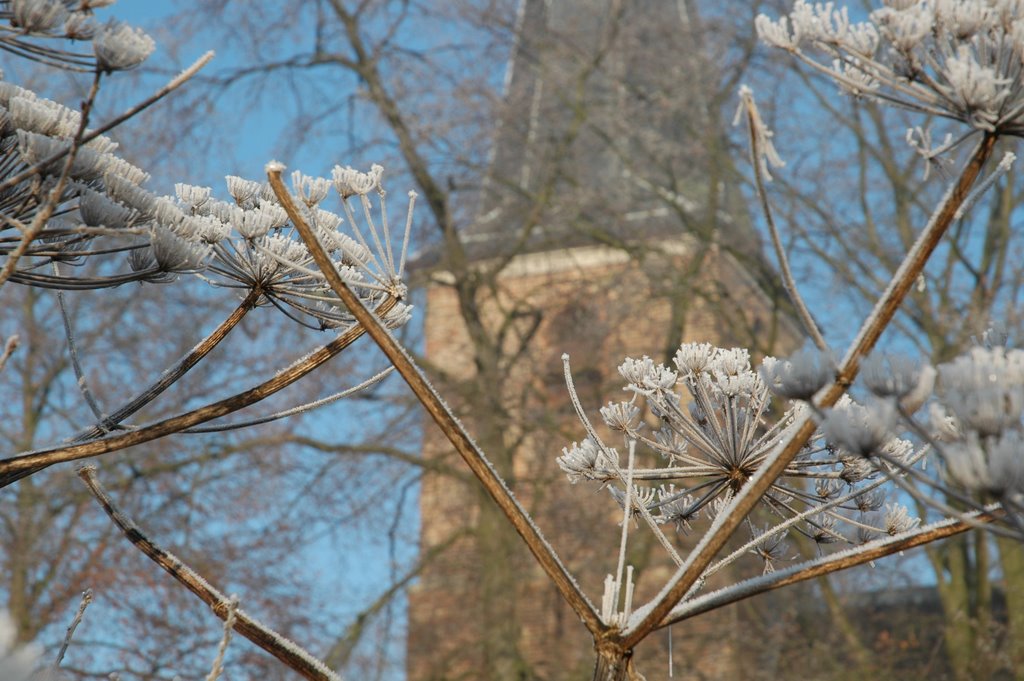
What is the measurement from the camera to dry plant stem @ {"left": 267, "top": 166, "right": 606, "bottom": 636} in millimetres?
2436

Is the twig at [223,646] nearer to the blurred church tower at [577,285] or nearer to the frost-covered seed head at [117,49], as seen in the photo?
the frost-covered seed head at [117,49]

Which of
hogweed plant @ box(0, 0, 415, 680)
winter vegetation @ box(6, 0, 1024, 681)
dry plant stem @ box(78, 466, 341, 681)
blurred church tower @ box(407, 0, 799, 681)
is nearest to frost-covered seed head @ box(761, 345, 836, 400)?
winter vegetation @ box(6, 0, 1024, 681)

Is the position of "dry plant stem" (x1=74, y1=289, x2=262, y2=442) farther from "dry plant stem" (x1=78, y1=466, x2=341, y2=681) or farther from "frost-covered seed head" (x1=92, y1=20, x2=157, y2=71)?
"frost-covered seed head" (x1=92, y1=20, x2=157, y2=71)

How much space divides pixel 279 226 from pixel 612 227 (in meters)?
16.0

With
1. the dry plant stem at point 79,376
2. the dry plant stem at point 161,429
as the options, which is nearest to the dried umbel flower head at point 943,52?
the dry plant stem at point 161,429

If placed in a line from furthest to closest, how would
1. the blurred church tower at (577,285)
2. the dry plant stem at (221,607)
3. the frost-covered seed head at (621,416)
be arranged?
the blurred church tower at (577,285), the frost-covered seed head at (621,416), the dry plant stem at (221,607)

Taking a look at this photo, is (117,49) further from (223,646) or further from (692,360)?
(692,360)

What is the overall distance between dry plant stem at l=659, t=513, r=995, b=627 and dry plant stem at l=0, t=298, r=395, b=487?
1.06 metres

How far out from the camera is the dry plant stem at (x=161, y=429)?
2701 millimetres

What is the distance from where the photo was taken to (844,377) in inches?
93.0

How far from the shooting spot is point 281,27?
768 inches

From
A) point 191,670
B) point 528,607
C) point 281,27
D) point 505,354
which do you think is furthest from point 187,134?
point 528,607

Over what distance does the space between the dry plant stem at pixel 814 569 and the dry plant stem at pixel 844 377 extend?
69 millimetres

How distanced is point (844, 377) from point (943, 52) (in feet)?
2.25
